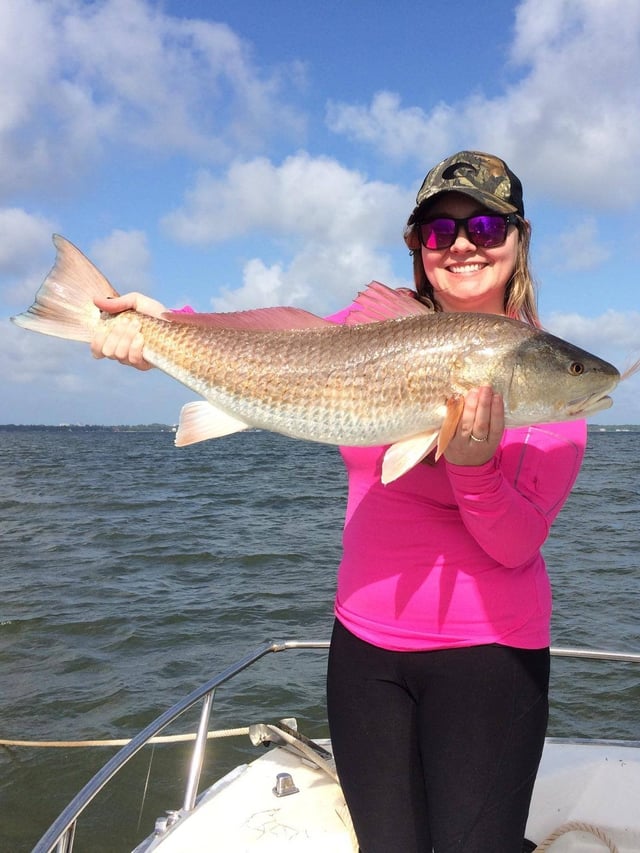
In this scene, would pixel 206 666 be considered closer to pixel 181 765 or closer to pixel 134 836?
pixel 181 765

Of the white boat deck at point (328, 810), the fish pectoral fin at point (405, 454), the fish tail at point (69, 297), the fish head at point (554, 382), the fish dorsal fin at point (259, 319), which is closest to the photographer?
the fish pectoral fin at point (405, 454)

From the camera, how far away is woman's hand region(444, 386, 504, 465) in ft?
8.18

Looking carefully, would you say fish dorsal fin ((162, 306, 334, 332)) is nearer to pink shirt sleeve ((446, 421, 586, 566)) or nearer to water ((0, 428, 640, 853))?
pink shirt sleeve ((446, 421, 586, 566))

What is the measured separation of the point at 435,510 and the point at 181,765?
561 centimetres

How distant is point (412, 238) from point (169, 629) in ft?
28.7

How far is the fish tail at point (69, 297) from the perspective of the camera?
3.42 meters

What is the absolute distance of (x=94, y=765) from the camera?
7094mm

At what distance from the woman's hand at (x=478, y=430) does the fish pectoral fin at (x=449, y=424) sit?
19 mm

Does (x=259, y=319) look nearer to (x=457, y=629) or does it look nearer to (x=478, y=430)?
(x=478, y=430)

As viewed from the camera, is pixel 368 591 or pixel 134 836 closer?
pixel 368 591

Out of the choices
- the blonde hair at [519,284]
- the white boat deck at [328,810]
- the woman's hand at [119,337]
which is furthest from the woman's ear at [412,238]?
the white boat deck at [328,810]

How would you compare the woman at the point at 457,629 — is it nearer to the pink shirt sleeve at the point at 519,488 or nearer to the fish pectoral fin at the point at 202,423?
the pink shirt sleeve at the point at 519,488

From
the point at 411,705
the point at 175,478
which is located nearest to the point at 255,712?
the point at 411,705

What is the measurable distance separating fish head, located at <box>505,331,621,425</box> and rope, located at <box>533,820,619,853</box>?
6.98 ft
